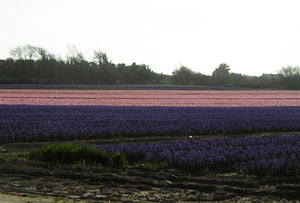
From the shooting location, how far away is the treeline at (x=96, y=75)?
2363 inches

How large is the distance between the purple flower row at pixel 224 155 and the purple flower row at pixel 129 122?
3526 mm

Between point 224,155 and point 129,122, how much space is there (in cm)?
708

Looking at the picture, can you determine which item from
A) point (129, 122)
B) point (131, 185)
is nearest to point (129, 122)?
point (129, 122)

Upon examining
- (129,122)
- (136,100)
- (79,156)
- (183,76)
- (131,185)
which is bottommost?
(131,185)

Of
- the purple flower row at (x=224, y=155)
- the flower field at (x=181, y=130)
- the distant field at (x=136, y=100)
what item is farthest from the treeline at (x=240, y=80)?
the purple flower row at (x=224, y=155)

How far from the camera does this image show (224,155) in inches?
426

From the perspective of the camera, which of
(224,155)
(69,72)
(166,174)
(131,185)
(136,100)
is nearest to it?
(131,185)

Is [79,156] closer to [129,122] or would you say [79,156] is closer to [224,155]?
[224,155]

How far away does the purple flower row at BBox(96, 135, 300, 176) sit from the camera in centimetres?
978

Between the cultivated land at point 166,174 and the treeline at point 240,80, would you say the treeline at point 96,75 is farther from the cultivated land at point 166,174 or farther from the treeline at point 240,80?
the cultivated land at point 166,174

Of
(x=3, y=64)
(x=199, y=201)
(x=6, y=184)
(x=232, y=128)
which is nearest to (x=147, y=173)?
(x=199, y=201)

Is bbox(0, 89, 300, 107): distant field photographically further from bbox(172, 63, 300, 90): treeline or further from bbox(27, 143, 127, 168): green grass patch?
bbox(172, 63, 300, 90): treeline

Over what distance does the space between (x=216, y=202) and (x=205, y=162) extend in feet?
9.08

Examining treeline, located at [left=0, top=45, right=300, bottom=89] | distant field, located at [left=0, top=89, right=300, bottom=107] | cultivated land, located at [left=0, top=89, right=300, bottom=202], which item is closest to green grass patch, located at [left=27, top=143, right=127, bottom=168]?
cultivated land, located at [left=0, top=89, right=300, bottom=202]
